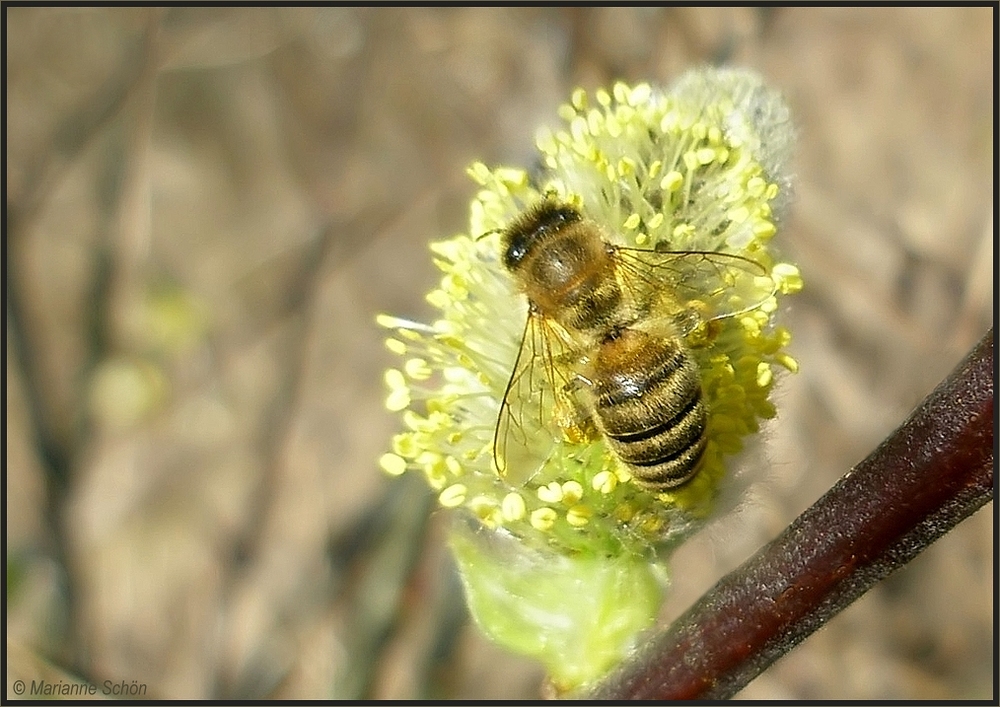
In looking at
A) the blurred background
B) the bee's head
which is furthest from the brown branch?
the blurred background

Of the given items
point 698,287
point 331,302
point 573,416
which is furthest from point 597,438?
point 331,302

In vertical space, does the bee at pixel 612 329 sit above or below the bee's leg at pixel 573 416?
above

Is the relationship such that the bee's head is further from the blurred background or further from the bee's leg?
the blurred background

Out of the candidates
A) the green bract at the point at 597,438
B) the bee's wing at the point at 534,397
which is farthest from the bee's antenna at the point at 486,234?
the bee's wing at the point at 534,397

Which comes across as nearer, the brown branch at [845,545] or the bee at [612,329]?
the brown branch at [845,545]

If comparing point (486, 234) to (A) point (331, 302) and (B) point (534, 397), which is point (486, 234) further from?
(A) point (331, 302)

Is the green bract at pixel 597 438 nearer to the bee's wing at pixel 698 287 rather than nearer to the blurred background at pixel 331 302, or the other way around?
the bee's wing at pixel 698 287
